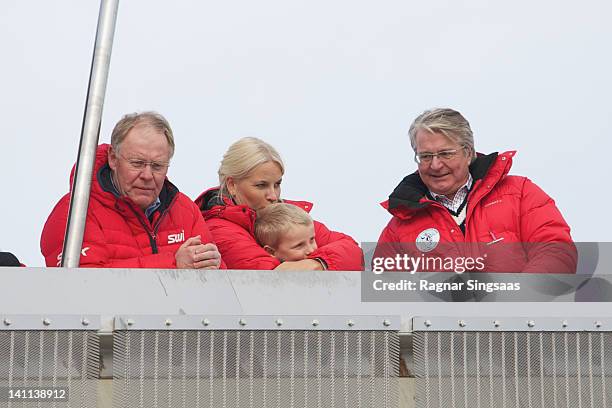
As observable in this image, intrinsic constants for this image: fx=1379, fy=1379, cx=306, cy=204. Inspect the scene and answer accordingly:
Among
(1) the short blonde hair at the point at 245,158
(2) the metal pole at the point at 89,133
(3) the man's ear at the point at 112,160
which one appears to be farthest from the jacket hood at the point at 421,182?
(2) the metal pole at the point at 89,133

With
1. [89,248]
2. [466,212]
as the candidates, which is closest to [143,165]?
[89,248]

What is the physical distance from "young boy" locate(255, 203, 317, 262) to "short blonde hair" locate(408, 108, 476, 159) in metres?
0.45

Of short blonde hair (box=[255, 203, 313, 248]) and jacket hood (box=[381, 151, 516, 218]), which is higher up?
jacket hood (box=[381, 151, 516, 218])

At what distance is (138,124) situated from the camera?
4.23 meters

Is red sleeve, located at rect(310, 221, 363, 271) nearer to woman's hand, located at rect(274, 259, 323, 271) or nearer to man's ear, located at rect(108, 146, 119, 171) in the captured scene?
woman's hand, located at rect(274, 259, 323, 271)

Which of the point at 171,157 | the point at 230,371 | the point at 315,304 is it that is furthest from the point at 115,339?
the point at 171,157

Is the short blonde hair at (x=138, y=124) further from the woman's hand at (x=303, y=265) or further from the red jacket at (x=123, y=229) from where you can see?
the woman's hand at (x=303, y=265)

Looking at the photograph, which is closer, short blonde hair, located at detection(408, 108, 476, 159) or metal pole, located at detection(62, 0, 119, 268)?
metal pole, located at detection(62, 0, 119, 268)

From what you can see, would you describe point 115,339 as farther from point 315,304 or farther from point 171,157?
point 171,157

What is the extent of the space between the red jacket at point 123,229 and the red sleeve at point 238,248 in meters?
0.05

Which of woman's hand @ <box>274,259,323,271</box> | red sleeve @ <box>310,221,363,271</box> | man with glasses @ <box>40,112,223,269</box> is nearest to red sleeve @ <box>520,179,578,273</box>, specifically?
red sleeve @ <box>310,221,363,271</box>

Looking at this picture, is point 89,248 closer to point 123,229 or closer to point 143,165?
point 123,229

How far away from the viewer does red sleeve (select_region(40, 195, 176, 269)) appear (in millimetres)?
3936

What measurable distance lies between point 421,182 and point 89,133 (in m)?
1.08
